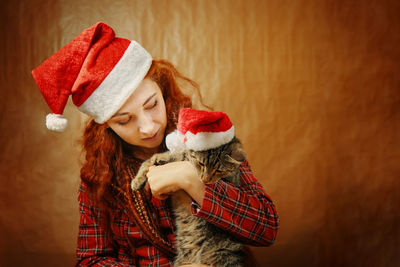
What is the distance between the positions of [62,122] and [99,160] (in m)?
0.18

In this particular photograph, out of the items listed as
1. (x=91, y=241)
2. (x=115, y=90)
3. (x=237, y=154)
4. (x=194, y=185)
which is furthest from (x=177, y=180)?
(x=91, y=241)

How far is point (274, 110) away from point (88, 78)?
606 millimetres

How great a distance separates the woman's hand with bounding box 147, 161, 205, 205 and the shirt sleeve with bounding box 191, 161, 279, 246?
0.08 feet

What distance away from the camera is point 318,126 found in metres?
1.01

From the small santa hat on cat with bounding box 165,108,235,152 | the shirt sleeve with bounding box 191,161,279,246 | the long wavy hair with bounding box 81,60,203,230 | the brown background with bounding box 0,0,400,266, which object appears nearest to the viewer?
the small santa hat on cat with bounding box 165,108,235,152

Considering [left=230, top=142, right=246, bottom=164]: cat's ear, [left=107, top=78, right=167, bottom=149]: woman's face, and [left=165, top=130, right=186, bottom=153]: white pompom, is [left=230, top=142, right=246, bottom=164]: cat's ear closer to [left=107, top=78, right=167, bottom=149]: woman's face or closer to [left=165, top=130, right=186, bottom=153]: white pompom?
[left=165, top=130, right=186, bottom=153]: white pompom

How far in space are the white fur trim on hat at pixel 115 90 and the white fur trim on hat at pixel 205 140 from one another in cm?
→ 22

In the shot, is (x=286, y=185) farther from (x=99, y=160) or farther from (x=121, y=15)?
(x=121, y=15)

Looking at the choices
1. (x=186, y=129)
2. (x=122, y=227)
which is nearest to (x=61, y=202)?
(x=122, y=227)

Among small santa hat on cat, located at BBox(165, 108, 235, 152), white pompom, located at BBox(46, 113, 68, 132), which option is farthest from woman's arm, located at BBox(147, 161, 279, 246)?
white pompom, located at BBox(46, 113, 68, 132)

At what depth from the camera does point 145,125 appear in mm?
722

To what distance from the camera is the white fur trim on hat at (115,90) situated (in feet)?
2.28

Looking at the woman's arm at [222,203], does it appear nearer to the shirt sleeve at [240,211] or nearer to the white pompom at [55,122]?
the shirt sleeve at [240,211]

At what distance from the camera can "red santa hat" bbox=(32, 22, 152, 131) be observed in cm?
69
